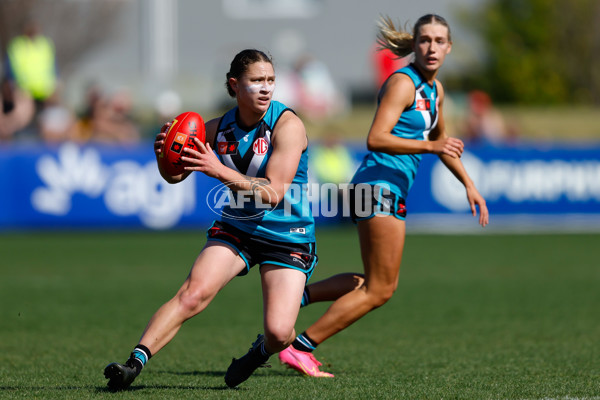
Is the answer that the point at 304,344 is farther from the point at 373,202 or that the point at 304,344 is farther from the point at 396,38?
the point at 396,38

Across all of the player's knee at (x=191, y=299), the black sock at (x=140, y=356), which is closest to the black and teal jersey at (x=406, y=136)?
the player's knee at (x=191, y=299)

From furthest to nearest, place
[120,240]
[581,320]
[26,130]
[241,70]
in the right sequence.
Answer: [26,130]
[120,240]
[581,320]
[241,70]

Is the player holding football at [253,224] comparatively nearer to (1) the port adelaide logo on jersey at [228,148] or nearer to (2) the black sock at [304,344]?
(1) the port adelaide logo on jersey at [228,148]

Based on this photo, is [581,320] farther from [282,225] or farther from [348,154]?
[348,154]

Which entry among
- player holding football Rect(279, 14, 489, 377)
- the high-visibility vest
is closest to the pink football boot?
player holding football Rect(279, 14, 489, 377)

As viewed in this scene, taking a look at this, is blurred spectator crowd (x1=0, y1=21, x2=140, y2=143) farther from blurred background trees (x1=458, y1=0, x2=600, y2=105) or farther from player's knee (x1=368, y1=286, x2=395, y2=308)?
blurred background trees (x1=458, y1=0, x2=600, y2=105)

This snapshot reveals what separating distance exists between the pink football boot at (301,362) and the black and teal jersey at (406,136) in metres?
1.20

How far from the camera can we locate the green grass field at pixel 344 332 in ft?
19.0

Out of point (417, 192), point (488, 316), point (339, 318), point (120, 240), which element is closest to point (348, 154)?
point (417, 192)

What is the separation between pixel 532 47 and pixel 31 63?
21487 millimetres

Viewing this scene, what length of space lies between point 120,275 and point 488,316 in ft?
16.1

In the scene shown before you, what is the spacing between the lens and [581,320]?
8.53 meters

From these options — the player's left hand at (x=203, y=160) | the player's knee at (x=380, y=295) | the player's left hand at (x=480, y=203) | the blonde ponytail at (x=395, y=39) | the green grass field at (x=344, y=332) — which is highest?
the blonde ponytail at (x=395, y=39)

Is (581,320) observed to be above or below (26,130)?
below
